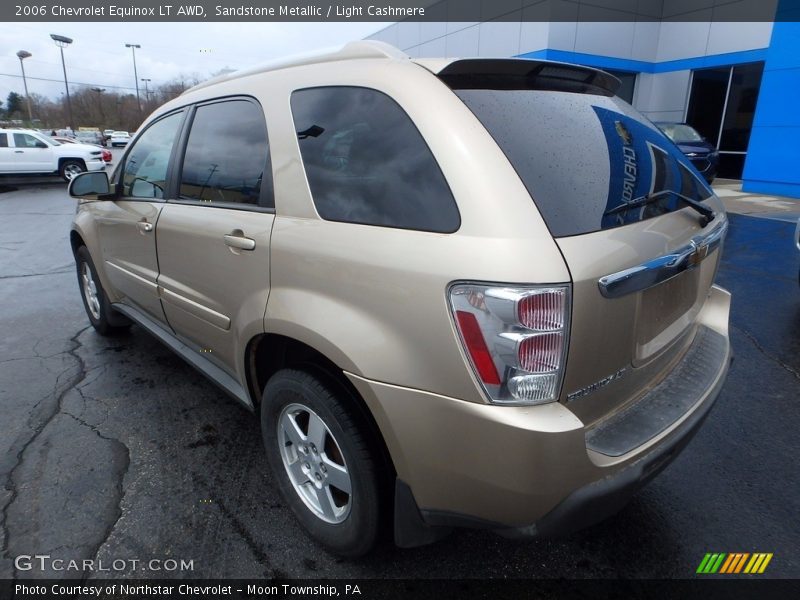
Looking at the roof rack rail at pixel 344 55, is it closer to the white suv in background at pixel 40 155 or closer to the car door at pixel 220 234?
the car door at pixel 220 234

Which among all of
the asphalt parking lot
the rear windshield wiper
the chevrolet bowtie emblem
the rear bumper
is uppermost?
the rear windshield wiper

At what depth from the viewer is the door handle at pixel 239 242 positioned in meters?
2.21

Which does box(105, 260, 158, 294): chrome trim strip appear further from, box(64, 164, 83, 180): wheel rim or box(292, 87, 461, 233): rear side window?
box(64, 164, 83, 180): wheel rim

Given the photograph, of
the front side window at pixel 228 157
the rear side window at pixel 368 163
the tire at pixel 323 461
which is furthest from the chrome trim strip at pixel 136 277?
the rear side window at pixel 368 163

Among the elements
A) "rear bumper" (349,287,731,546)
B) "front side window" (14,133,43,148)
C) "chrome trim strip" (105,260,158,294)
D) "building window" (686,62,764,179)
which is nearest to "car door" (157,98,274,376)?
"chrome trim strip" (105,260,158,294)

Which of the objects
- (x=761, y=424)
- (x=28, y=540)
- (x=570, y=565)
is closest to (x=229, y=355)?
(x=28, y=540)

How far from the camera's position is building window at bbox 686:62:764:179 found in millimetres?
15541

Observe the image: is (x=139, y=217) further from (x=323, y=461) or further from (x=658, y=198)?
(x=658, y=198)

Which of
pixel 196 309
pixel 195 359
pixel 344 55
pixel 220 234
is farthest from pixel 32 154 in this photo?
pixel 344 55

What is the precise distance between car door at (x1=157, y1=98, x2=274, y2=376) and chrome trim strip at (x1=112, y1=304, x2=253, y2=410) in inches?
1.9

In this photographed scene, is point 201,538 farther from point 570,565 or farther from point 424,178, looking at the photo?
point 424,178

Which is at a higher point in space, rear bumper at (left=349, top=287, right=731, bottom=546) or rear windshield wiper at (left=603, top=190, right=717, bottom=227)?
rear windshield wiper at (left=603, top=190, right=717, bottom=227)

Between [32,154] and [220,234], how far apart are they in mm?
19505

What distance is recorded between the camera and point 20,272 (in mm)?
6758
